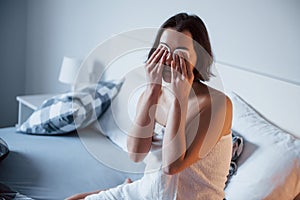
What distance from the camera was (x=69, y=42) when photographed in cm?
350

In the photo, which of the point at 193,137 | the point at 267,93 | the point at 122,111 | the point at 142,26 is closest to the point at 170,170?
the point at 193,137

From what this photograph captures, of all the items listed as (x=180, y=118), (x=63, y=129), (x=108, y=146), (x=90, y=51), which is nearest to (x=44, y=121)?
(x=63, y=129)

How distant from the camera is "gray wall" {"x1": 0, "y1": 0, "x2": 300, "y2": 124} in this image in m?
2.07

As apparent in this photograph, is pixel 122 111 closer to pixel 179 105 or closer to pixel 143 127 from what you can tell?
pixel 143 127

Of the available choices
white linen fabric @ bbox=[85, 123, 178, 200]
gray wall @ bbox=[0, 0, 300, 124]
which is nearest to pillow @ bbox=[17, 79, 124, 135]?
gray wall @ bbox=[0, 0, 300, 124]

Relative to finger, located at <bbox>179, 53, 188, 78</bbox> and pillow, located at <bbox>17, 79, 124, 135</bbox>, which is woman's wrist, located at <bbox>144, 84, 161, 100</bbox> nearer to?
finger, located at <bbox>179, 53, 188, 78</bbox>

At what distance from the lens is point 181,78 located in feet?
4.87

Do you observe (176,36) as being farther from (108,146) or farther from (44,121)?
(44,121)

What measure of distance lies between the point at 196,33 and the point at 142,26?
1.36 meters

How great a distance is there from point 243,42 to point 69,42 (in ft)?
5.29

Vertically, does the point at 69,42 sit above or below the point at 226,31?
below

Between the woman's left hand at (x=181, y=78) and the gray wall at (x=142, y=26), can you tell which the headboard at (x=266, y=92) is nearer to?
the gray wall at (x=142, y=26)

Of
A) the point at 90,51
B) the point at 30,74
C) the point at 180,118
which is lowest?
the point at 30,74

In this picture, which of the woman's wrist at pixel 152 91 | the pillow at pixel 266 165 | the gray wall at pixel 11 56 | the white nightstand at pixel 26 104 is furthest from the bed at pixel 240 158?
the gray wall at pixel 11 56
